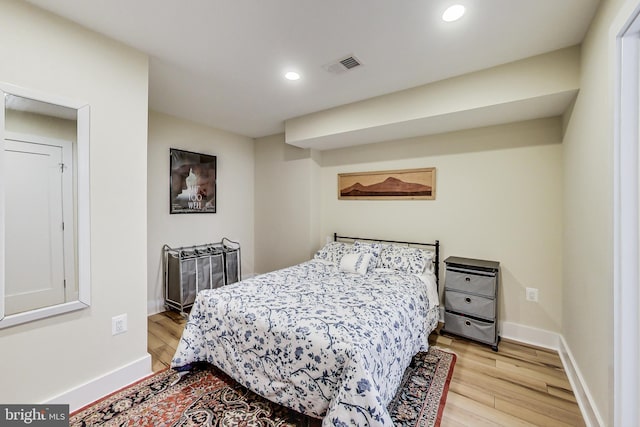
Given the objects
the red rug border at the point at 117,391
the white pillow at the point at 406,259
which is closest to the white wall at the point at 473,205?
the white pillow at the point at 406,259

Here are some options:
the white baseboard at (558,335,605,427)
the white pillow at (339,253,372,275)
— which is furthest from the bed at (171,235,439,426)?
the white baseboard at (558,335,605,427)

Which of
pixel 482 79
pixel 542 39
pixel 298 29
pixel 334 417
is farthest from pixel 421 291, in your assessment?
pixel 298 29

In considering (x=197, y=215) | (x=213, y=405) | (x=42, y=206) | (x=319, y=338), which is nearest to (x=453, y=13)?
(x=319, y=338)

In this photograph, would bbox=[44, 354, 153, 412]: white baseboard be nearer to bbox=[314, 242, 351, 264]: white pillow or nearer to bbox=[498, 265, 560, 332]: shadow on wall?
bbox=[314, 242, 351, 264]: white pillow

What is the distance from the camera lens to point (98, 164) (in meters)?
1.87

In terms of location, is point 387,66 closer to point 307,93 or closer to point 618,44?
point 307,93

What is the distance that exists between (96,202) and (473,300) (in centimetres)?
330

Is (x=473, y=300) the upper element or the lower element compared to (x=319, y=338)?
lower

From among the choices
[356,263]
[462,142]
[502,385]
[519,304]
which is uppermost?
[462,142]

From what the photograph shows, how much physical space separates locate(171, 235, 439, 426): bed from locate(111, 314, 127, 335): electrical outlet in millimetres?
423

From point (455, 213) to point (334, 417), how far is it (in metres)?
2.46

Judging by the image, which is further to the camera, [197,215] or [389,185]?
[197,215]

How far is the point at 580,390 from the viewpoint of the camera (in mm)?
1830

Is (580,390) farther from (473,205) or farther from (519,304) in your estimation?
(473,205)
